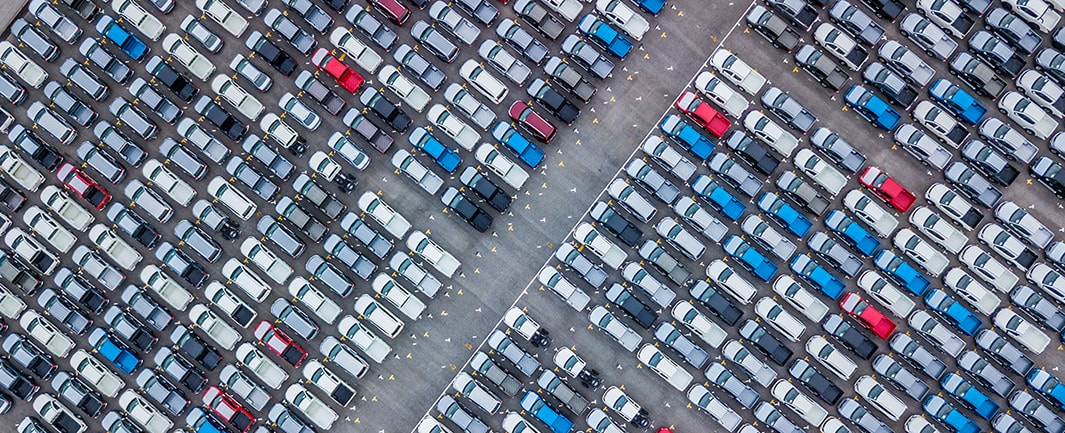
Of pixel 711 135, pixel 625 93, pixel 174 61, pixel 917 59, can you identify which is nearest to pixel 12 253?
pixel 174 61

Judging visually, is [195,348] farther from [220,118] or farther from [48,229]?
[220,118]

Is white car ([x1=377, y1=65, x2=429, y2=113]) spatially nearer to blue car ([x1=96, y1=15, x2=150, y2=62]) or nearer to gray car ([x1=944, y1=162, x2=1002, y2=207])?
blue car ([x1=96, y1=15, x2=150, y2=62])

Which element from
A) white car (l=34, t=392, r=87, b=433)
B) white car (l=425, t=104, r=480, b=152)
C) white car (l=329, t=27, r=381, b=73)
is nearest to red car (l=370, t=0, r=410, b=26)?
white car (l=329, t=27, r=381, b=73)

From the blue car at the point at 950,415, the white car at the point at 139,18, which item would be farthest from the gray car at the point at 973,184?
the white car at the point at 139,18

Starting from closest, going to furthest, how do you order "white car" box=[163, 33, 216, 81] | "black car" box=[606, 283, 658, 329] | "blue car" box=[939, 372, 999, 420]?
"blue car" box=[939, 372, 999, 420]
"black car" box=[606, 283, 658, 329]
"white car" box=[163, 33, 216, 81]

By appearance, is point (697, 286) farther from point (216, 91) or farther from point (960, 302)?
point (216, 91)
